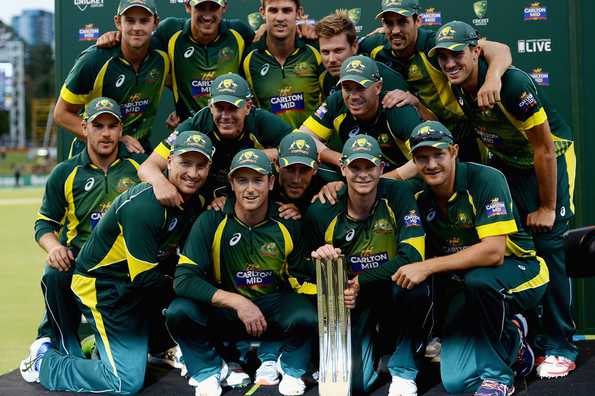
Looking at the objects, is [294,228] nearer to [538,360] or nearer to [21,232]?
[538,360]

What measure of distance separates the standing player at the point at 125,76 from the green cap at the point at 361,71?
1387 mm

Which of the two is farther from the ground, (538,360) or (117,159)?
(117,159)

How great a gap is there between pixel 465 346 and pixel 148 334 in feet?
6.19

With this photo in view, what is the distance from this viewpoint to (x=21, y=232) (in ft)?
52.5

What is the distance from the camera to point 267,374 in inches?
191

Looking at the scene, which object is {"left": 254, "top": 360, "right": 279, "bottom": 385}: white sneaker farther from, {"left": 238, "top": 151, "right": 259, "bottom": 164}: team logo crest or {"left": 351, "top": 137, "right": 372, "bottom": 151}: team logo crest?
{"left": 351, "top": 137, "right": 372, "bottom": 151}: team logo crest

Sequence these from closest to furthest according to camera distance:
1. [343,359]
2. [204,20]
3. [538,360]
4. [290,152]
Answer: [343,359] → [290,152] → [538,360] → [204,20]

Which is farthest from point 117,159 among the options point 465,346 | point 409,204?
point 465,346

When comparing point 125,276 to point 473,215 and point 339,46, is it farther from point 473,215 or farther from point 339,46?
point 473,215

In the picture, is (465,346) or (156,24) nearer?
(465,346)

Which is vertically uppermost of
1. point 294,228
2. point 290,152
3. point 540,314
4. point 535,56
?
point 535,56

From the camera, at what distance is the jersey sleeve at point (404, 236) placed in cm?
467

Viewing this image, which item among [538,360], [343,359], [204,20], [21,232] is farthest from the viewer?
[21,232]

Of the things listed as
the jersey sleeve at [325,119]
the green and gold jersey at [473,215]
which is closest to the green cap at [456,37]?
the green and gold jersey at [473,215]
